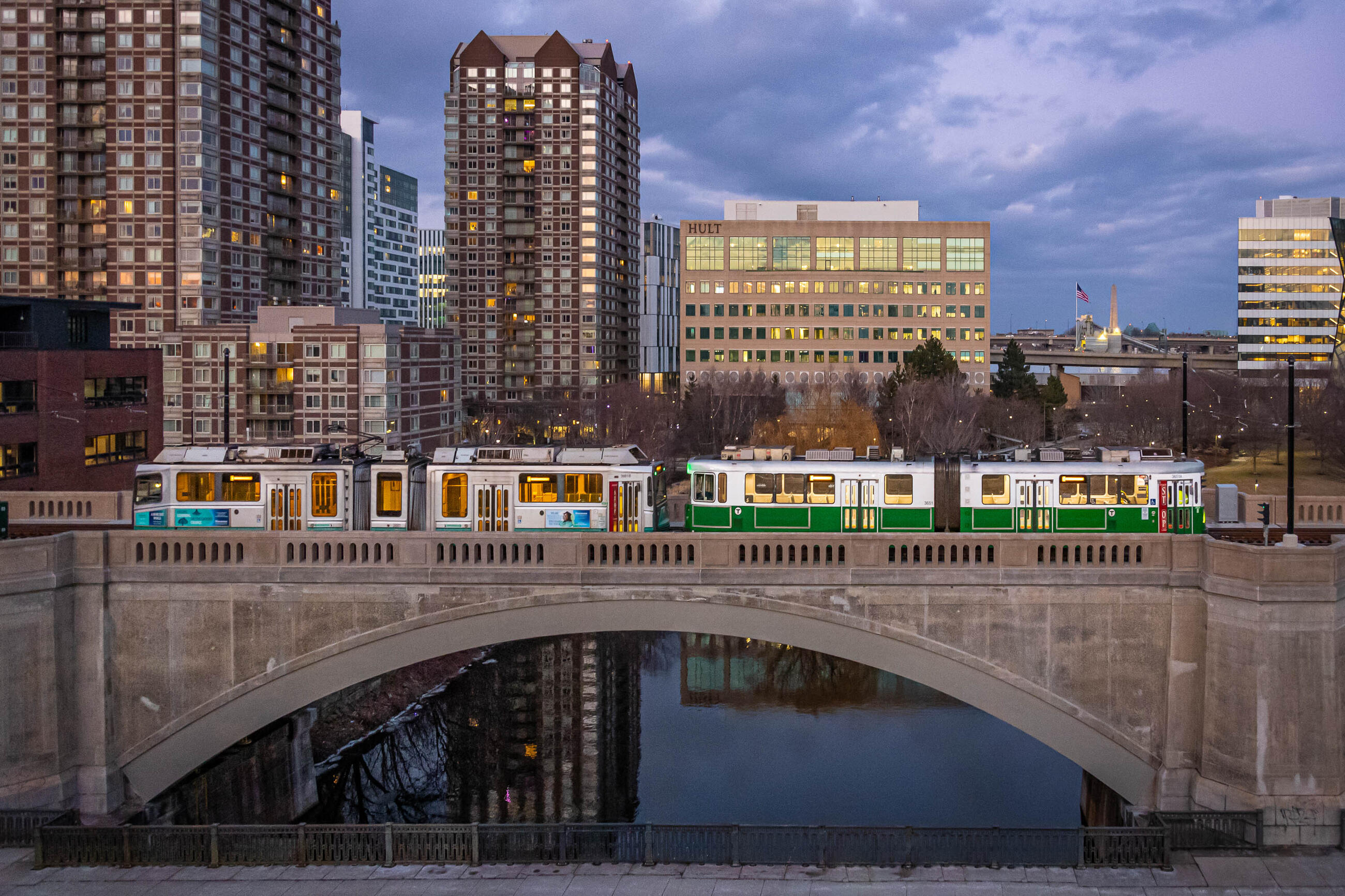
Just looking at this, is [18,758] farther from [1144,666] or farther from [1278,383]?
[1278,383]

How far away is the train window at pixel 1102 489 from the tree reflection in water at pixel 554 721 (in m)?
18.7

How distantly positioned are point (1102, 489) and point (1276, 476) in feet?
204

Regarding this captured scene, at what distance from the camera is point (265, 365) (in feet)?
280

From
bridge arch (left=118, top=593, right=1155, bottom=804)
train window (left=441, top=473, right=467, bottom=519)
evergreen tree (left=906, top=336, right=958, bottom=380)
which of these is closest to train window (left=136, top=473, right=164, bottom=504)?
train window (left=441, top=473, right=467, bottom=519)

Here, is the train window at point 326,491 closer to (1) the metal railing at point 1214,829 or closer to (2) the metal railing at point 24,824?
(2) the metal railing at point 24,824

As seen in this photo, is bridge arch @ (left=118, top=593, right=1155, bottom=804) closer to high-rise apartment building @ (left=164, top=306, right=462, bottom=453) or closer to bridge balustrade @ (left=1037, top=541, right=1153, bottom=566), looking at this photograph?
bridge balustrade @ (left=1037, top=541, right=1153, bottom=566)

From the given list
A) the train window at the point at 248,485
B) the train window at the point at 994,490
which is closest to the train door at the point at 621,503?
the train window at the point at 994,490

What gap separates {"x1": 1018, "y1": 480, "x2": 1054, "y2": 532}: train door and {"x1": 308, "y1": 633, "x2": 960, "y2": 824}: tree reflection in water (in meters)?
17.1

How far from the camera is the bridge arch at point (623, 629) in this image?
26.9m

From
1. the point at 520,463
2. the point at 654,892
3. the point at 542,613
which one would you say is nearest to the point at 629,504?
the point at 520,463

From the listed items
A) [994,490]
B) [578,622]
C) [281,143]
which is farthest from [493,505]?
[281,143]

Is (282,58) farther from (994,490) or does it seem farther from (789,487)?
(994,490)

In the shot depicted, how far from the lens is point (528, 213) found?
14838cm

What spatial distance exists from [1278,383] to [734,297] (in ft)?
198
